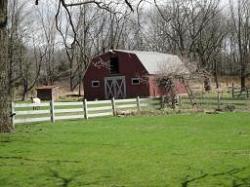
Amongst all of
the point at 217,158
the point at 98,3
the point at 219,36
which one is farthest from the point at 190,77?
the point at 219,36

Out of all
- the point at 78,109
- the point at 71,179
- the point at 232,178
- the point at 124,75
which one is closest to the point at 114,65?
the point at 124,75

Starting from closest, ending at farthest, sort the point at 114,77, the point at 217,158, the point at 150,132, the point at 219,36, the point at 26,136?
the point at 217,158 < the point at 26,136 < the point at 150,132 < the point at 114,77 < the point at 219,36

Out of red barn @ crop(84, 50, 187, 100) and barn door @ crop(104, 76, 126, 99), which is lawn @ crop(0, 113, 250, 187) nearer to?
red barn @ crop(84, 50, 187, 100)

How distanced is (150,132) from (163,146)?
3714 millimetres

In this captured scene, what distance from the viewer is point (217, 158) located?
10516mm

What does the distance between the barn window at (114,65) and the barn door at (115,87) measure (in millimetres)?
663

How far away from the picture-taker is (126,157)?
10.9 metres

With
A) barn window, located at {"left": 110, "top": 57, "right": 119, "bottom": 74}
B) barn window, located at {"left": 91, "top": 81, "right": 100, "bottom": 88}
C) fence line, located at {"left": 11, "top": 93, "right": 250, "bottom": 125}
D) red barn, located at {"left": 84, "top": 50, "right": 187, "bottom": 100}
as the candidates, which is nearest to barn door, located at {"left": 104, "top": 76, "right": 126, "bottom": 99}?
red barn, located at {"left": 84, "top": 50, "right": 187, "bottom": 100}

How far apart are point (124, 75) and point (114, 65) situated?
154 centimetres

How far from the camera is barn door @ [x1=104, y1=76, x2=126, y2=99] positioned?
47531 millimetres

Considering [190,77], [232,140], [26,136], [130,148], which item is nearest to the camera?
[130,148]

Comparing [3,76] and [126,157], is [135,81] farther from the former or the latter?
[126,157]

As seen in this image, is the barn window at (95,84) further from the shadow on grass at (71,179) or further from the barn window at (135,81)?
the shadow on grass at (71,179)

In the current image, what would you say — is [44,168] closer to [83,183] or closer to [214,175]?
[83,183]
